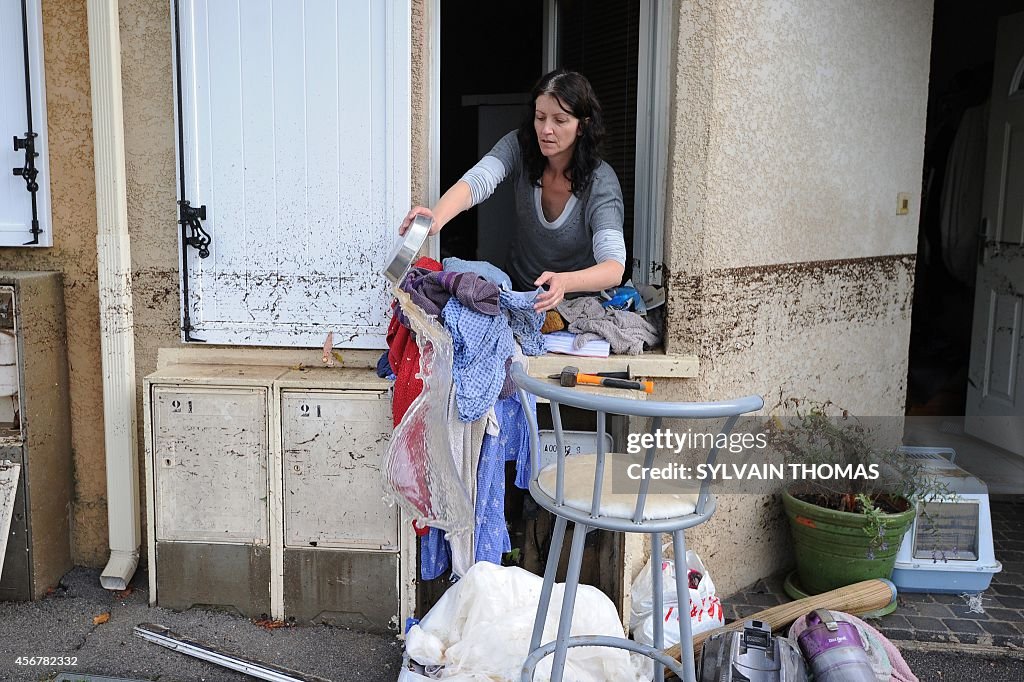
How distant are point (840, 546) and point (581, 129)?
202 centimetres

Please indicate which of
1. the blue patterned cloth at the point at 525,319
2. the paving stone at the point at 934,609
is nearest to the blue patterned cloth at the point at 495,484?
the blue patterned cloth at the point at 525,319

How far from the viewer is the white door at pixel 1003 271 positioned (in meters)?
5.48

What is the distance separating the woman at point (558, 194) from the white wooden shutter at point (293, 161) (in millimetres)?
317

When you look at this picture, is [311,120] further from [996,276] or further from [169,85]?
[996,276]

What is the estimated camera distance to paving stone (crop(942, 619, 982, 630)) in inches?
146

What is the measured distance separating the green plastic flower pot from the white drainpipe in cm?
285

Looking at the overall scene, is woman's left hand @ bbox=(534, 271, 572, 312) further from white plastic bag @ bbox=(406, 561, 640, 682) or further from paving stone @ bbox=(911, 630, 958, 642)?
paving stone @ bbox=(911, 630, 958, 642)

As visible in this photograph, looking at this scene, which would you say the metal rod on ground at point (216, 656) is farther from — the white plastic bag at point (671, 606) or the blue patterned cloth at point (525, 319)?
the blue patterned cloth at point (525, 319)

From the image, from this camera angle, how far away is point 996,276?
5.70m

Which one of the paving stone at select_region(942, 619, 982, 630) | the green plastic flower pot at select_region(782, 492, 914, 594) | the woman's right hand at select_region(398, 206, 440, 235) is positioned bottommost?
the paving stone at select_region(942, 619, 982, 630)

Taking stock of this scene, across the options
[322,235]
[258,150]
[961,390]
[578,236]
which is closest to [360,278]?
[322,235]

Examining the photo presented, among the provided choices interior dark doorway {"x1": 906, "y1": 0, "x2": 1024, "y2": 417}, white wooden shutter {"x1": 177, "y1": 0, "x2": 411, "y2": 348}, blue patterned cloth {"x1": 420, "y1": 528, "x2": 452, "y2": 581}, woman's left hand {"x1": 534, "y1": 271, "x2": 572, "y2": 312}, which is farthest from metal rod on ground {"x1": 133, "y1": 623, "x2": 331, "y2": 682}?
interior dark doorway {"x1": 906, "y1": 0, "x2": 1024, "y2": 417}

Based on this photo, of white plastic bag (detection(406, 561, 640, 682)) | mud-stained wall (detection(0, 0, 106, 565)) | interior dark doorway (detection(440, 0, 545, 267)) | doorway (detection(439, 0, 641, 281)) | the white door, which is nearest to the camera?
white plastic bag (detection(406, 561, 640, 682))

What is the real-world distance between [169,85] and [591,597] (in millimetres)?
2598
